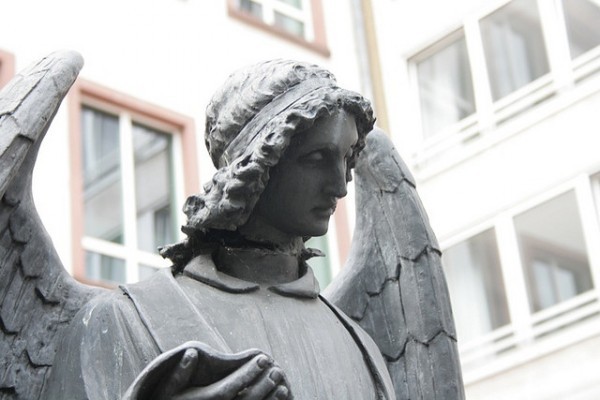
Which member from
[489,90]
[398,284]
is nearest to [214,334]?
[398,284]

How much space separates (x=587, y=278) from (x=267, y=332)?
1420cm

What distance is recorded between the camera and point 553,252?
62.1ft

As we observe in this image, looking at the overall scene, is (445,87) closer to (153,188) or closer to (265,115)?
(153,188)

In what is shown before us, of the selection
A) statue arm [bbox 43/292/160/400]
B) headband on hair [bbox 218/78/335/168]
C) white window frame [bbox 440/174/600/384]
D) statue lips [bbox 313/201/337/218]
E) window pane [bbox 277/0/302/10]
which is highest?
window pane [bbox 277/0/302/10]

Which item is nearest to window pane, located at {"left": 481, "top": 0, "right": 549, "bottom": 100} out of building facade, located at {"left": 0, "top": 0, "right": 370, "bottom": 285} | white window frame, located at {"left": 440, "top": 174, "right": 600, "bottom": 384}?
white window frame, located at {"left": 440, "top": 174, "right": 600, "bottom": 384}

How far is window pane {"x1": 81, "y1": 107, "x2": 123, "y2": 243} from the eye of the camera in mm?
17125

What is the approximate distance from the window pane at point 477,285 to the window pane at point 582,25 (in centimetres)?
230

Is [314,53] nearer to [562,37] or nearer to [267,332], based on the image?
[562,37]

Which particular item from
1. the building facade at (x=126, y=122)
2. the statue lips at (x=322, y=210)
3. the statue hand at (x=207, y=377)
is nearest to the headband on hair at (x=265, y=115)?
the statue lips at (x=322, y=210)

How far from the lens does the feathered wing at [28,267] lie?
441cm

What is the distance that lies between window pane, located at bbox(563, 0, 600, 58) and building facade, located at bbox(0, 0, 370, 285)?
125 inches

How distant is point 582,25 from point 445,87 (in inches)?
86.2

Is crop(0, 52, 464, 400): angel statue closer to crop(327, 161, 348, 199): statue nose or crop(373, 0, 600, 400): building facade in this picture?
crop(327, 161, 348, 199): statue nose

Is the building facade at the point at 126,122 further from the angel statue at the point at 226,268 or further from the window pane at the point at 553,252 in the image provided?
the angel statue at the point at 226,268
